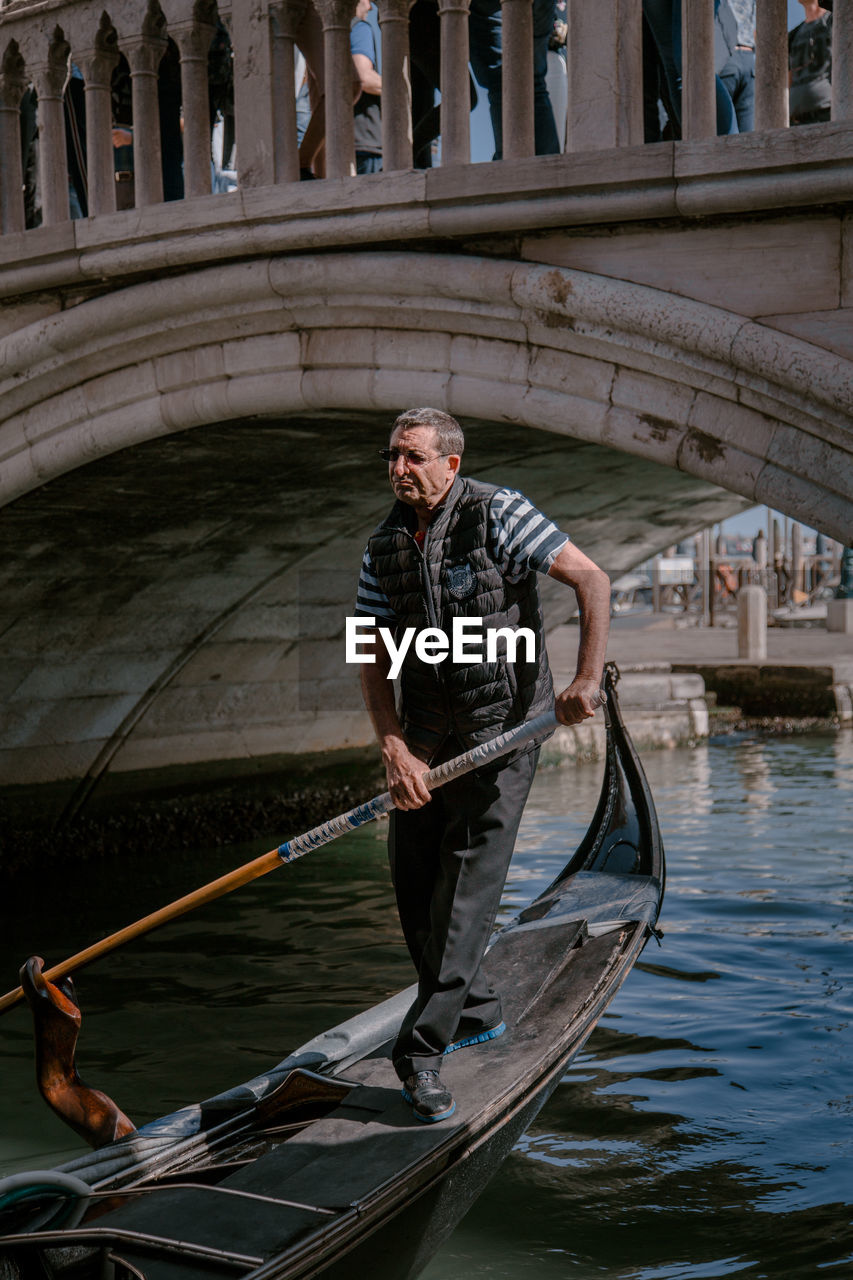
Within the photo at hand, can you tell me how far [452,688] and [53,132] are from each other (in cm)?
256

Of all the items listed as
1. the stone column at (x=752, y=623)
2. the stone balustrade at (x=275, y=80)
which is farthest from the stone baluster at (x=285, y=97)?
the stone column at (x=752, y=623)

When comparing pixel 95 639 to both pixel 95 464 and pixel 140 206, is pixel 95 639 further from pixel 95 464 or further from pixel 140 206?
pixel 140 206

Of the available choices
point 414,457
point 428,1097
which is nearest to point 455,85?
point 414,457

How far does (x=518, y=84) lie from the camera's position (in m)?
3.27

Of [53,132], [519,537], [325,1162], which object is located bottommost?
[325,1162]

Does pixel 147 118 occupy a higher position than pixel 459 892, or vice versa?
pixel 147 118

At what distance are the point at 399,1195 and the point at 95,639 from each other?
430 centimetres

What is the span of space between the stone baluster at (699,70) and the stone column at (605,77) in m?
0.14

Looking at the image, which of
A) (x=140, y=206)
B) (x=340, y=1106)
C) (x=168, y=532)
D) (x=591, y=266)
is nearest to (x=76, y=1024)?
(x=340, y=1106)

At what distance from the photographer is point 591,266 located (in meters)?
3.22

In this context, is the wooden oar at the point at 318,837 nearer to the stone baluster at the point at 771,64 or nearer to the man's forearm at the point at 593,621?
the man's forearm at the point at 593,621

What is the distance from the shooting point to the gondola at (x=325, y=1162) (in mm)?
1874

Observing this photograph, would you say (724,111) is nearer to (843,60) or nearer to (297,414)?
(843,60)

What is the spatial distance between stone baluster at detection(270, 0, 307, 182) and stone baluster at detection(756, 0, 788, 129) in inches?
49.4
